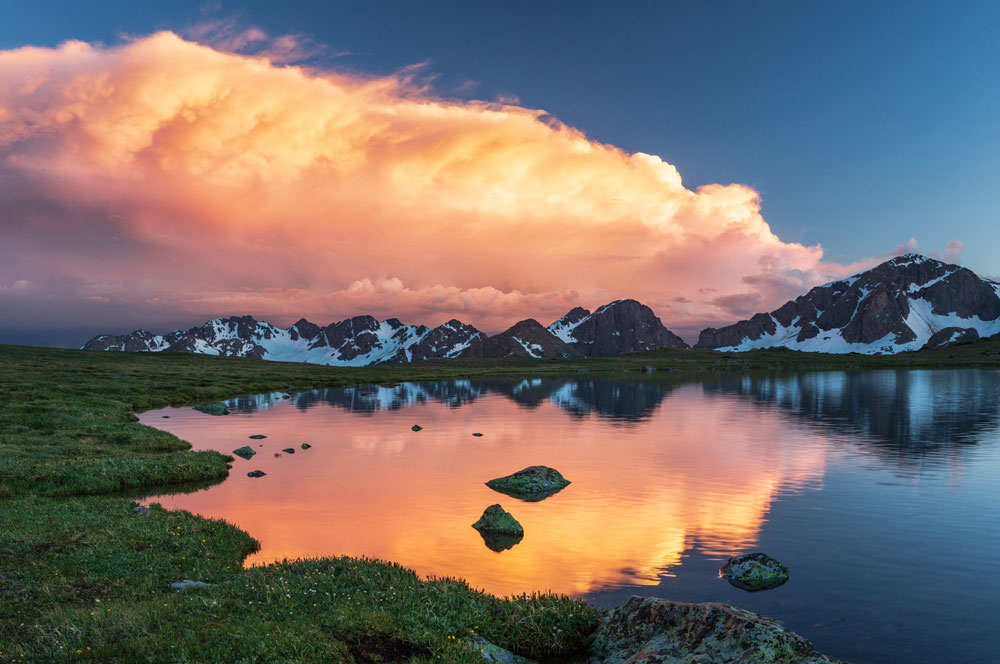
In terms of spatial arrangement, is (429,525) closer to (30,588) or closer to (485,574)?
(485,574)

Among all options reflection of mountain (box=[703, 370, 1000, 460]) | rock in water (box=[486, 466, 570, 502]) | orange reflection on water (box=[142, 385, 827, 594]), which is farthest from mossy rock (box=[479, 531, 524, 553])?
reflection of mountain (box=[703, 370, 1000, 460])

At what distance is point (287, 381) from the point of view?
168 meters

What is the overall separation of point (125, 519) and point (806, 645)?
89.3ft

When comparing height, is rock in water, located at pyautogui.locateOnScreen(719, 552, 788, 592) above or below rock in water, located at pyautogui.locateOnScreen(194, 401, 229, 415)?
above

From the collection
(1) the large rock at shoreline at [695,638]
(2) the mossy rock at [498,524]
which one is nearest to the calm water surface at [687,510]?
(2) the mossy rock at [498,524]

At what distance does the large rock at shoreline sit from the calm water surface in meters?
5.83

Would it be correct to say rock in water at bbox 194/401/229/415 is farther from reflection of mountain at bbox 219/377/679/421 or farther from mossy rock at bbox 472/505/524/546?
mossy rock at bbox 472/505/524/546

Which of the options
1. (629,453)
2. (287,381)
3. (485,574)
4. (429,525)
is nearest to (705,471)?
(629,453)

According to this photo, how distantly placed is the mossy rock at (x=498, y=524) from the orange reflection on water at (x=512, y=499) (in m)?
0.80

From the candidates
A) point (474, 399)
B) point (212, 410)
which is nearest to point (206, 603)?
point (212, 410)

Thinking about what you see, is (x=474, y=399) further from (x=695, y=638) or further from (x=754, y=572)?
(x=695, y=638)

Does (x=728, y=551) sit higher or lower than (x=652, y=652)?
lower

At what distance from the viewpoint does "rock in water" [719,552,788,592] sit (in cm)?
2211

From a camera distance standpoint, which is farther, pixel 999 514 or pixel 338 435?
pixel 338 435
